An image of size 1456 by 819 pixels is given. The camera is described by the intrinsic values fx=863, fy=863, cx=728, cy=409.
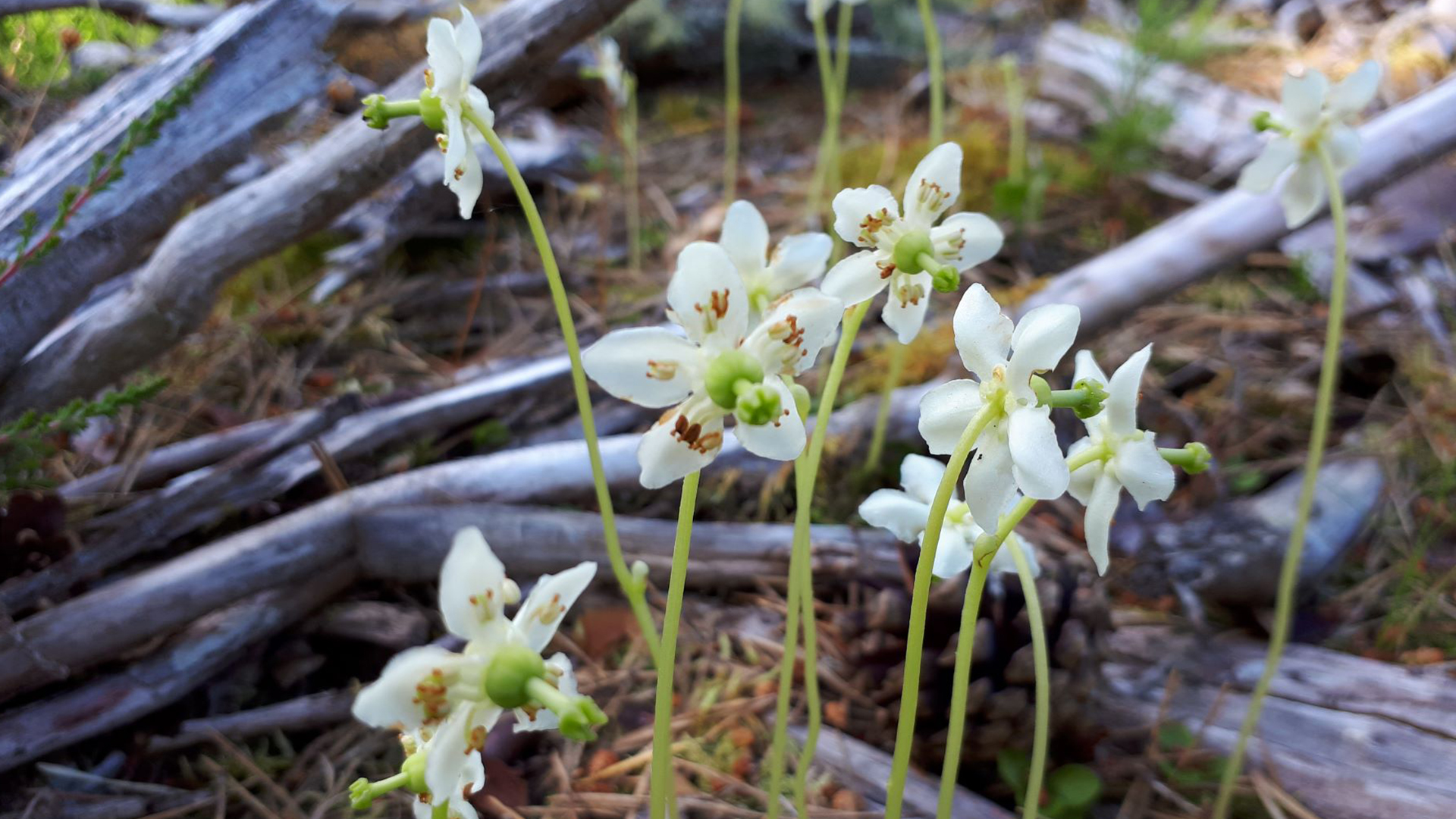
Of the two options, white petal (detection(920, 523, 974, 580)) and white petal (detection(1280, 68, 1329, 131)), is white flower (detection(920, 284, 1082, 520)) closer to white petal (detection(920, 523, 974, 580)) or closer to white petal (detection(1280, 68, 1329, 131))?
white petal (detection(920, 523, 974, 580))

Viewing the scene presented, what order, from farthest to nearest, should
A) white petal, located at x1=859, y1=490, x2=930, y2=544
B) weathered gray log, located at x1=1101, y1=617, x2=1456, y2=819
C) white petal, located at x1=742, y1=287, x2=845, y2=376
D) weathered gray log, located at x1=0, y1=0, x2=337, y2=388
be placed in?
weathered gray log, located at x1=0, y1=0, x2=337, y2=388 < weathered gray log, located at x1=1101, y1=617, x2=1456, y2=819 < white petal, located at x1=859, y1=490, x2=930, y2=544 < white petal, located at x1=742, y1=287, x2=845, y2=376

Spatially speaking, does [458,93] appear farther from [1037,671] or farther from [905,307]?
[1037,671]

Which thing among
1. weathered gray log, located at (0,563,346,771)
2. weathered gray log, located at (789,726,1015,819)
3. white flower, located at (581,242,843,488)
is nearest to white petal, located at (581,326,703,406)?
white flower, located at (581,242,843,488)

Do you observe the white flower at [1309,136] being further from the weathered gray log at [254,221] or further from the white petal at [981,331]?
the weathered gray log at [254,221]

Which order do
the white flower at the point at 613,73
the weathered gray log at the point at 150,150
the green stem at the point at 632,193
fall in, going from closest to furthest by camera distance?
the weathered gray log at the point at 150,150 → the white flower at the point at 613,73 → the green stem at the point at 632,193

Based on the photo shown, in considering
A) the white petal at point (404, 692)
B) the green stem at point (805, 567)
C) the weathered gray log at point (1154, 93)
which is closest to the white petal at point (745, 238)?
the green stem at point (805, 567)

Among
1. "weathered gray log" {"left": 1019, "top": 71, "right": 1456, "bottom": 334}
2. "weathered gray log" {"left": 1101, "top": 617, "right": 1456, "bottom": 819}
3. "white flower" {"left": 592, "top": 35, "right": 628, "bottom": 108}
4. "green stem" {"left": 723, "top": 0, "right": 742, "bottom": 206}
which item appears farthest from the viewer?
"white flower" {"left": 592, "top": 35, "right": 628, "bottom": 108}
